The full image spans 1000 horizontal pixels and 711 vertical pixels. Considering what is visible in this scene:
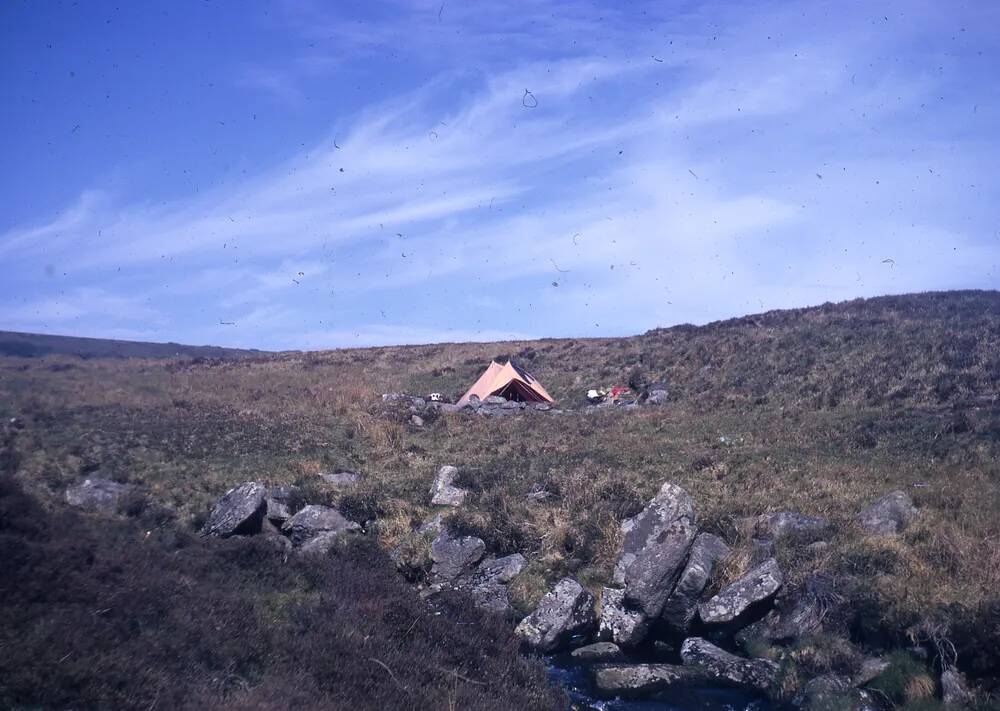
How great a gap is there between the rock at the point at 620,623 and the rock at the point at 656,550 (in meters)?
0.13

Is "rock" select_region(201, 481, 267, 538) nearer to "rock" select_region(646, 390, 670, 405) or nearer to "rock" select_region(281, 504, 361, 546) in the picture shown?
"rock" select_region(281, 504, 361, 546)

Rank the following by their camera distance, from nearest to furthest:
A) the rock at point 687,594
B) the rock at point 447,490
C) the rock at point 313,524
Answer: the rock at point 687,594 → the rock at point 313,524 → the rock at point 447,490

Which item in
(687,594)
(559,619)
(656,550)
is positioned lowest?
(559,619)

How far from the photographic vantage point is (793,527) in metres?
12.2

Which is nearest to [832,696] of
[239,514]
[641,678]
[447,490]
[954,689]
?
[954,689]

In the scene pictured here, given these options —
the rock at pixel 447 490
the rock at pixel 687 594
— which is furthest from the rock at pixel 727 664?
the rock at pixel 447 490

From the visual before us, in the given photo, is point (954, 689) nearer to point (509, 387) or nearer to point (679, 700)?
point (679, 700)

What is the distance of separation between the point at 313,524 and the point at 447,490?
3008 mm

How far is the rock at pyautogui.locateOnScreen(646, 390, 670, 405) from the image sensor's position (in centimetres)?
2614

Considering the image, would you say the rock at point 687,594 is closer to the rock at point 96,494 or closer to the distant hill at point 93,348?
the rock at point 96,494

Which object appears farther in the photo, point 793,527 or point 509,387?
point 509,387

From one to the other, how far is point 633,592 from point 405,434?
38.2ft

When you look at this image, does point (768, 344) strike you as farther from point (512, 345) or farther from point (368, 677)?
point (368, 677)

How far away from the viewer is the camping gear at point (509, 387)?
2905cm
